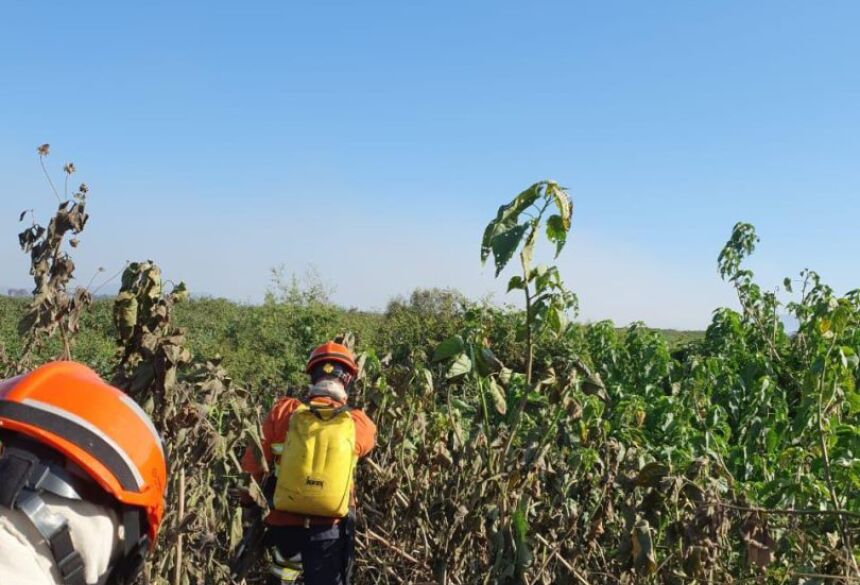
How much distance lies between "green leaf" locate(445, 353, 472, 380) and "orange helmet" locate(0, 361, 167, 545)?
1.70 metres

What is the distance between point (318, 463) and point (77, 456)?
2.15 meters

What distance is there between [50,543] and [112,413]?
0.25 metres

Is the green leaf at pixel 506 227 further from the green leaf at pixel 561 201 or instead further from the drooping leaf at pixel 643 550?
the drooping leaf at pixel 643 550

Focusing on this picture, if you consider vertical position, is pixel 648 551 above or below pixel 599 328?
below

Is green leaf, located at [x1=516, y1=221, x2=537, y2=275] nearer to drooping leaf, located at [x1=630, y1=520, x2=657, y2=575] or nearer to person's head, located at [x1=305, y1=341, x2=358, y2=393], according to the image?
drooping leaf, located at [x1=630, y1=520, x2=657, y2=575]

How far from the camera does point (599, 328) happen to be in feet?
23.3

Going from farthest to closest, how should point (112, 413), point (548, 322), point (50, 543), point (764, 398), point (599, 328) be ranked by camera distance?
point (599, 328) → point (764, 398) → point (548, 322) → point (112, 413) → point (50, 543)

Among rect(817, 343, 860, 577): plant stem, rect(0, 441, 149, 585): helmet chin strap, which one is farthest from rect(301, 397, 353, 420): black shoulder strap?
rect(0, 441, 149, 585): helmet chin strap

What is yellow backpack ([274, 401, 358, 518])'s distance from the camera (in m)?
3.38

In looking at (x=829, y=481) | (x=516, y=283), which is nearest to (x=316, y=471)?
(x=516, y=283)

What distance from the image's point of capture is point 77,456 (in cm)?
128

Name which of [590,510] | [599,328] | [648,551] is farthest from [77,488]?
[599,328]

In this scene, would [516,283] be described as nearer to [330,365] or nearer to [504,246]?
[504,246]

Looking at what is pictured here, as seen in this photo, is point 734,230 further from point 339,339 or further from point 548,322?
point 548,322
